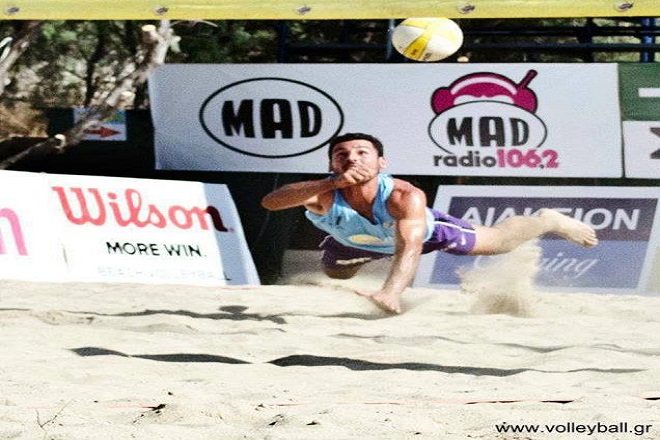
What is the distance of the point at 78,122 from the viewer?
10.9 metres

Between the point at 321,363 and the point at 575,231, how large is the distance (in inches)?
164

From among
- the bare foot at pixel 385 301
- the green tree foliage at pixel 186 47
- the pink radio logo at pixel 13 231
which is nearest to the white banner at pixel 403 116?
the pink radio logo at pixel 13 231

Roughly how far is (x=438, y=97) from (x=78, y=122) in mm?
3261

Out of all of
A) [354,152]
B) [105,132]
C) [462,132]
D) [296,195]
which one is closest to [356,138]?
[354,152]

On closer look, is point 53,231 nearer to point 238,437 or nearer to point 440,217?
point 440,217

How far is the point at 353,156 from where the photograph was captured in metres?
9.73

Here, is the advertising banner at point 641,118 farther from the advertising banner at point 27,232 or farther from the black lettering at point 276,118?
the advertising banner at point 27,232

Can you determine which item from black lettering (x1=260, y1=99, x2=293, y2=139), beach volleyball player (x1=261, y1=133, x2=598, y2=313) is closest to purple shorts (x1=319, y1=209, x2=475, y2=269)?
beach volleyball player (x1=261, y1=133, x2=598, y2=313)

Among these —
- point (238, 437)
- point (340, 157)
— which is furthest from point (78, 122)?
point (238, 437)

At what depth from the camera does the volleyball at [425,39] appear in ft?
26.9

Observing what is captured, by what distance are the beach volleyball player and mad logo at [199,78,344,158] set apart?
0.21m

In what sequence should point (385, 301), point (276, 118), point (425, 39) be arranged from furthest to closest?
1. point (276, 118)
2. point (425, 39)
3. point (385, 301)

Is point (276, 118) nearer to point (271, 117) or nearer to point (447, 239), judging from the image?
point (271, 117)

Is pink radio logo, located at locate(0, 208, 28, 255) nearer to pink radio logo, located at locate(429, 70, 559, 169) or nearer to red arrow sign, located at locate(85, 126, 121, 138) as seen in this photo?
red arrow sign, located at locate(85, 126, 121, 138)
